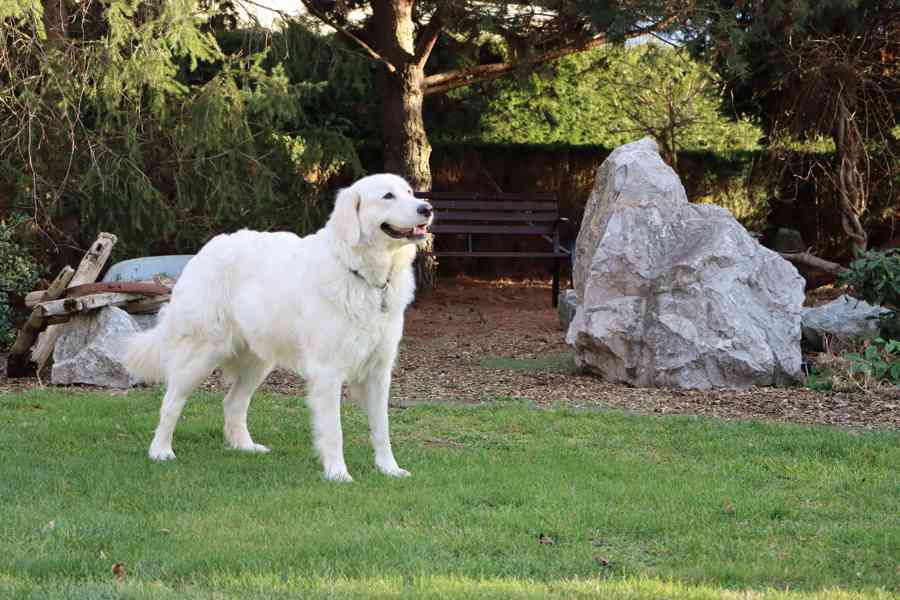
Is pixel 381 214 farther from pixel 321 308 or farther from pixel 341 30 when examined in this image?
pixel 341 30

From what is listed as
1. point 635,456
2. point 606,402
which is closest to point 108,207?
point 606,402

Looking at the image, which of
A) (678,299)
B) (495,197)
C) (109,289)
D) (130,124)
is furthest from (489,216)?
(109,289)

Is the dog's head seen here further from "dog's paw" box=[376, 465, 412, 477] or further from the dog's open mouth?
"dog's paw" box=[376, 465, 412, 477]

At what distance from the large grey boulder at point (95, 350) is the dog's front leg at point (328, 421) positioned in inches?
118

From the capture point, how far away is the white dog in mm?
5043

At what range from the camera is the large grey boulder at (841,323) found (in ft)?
27.9

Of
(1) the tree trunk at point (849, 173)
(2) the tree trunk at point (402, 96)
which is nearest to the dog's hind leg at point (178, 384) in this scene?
(2) the tree trunk at point (402, 96)

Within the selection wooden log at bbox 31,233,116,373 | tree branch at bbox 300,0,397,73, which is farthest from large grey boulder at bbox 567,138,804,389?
tree branch at bbox 300,0,397,73

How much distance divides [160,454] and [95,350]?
100 inches

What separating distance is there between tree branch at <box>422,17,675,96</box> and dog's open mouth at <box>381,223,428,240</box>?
26.5 feet

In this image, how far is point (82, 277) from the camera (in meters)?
8.27

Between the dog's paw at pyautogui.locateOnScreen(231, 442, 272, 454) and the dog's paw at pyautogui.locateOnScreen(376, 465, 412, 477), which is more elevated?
the dog's paw at pyautogui.locateOnScreen(376, 465, 412, 477)

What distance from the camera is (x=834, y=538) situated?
4.07 metres

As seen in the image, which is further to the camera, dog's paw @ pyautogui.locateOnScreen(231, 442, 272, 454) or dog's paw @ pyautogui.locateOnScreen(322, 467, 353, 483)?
dog's paw @ pyautogui.locateOnScreen(231, 442, 272, 454)
